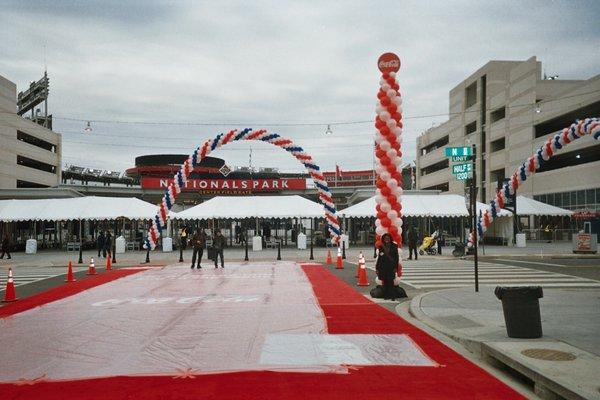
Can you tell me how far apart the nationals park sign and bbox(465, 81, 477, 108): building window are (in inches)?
1192

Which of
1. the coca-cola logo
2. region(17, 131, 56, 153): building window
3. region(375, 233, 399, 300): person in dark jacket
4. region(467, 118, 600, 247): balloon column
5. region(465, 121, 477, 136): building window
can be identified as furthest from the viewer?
region(465, 121, 477, 136): building window

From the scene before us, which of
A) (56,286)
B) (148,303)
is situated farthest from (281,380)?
(56,286)

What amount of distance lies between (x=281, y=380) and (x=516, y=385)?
2.71 m

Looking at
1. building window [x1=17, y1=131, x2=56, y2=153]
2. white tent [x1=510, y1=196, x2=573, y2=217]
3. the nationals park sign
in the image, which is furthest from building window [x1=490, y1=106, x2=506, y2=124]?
building window [x1=17, y1=131, x2=56, y2=153]

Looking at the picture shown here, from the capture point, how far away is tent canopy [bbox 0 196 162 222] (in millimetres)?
37031

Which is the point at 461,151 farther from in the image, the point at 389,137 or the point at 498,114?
the point at 498,114

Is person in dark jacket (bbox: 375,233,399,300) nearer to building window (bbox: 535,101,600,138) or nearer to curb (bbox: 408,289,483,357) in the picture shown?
curb (bbox: 408,289,483,357)

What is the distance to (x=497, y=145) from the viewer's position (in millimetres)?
65938

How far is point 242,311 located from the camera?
37.9ft

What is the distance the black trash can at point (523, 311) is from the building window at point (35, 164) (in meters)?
67.9

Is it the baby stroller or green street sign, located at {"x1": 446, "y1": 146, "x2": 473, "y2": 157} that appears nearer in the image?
green street sign, located at {"x1": 446, "y1": 146, "x2": 473, "y2": 157}

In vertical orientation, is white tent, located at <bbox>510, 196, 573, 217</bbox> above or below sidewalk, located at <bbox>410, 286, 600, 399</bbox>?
above

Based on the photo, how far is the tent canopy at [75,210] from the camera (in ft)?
121

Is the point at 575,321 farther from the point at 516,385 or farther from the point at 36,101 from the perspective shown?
the point at 36,101
